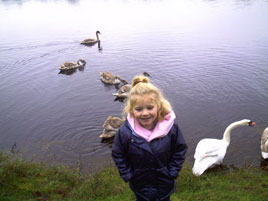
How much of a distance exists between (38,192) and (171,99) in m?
7.46

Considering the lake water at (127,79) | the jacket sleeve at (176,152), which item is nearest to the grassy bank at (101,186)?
the lake water at (127,79)

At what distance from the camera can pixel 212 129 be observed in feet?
30.5

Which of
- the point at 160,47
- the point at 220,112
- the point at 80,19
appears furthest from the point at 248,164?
the point at 80,19

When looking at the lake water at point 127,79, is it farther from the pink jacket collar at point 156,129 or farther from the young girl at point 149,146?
the pink jacket collar at point 156,129

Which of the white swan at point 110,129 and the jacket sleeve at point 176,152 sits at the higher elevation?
the jacket sleeve at point 176,152

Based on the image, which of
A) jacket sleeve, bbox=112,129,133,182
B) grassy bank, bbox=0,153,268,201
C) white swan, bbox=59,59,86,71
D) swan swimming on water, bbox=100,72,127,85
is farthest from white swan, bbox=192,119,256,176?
white swan, bbox=59,59,86,71

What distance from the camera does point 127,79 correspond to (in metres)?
14.8

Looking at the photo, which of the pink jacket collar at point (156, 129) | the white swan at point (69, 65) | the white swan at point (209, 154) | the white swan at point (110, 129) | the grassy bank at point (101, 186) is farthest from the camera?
the white swan at point (69, 65)

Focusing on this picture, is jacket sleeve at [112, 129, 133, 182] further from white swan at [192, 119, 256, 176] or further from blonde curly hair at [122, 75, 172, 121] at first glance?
white swan at [192, 119, 256, 176]

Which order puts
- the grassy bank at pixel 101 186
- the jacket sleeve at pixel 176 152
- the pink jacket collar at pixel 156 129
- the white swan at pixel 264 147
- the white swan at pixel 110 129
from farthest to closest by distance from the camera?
the white swan at pixel 110 129 < the white swan at pixel 264 147 < the grassy bank at pixel 101 186 < the jacket sleeve at pixel 176 152 < the pink jacket collar at pixel 156 129

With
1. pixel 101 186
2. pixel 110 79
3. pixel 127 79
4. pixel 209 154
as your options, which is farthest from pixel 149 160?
pixel 127 79

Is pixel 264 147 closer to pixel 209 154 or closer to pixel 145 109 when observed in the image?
pixel 209 154

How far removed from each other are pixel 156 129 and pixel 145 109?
316mm

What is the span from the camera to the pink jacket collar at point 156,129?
3.40 m
